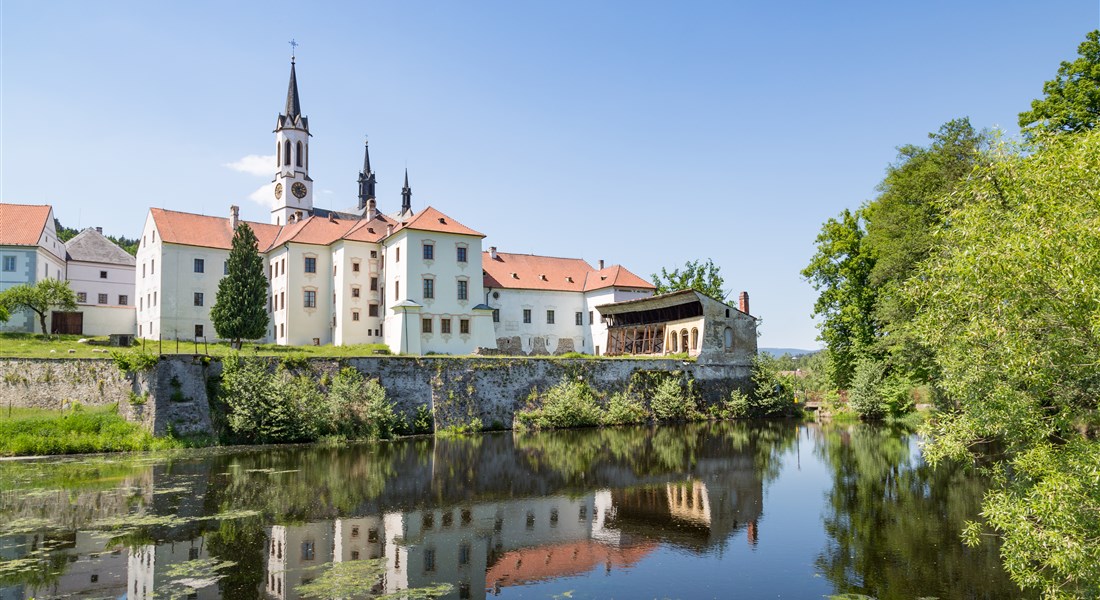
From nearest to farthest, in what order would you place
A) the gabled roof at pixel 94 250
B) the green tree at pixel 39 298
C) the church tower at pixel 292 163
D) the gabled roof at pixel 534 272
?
the green tree at pixel 39 298, the gabled roof at pixel 534 272, the gabled roof at pixel 94 250, the church tower at pixel 292 163

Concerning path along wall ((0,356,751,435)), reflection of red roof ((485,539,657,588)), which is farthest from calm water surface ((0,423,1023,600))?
path along wall ((0,356,751,435))

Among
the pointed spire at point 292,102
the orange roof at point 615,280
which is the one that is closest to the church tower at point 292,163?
the pointed spire at point 292,102

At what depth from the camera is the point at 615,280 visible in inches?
2050

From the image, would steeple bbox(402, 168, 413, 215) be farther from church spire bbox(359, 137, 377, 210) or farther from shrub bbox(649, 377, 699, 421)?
shrub bbox(649, 377, 699, 421)

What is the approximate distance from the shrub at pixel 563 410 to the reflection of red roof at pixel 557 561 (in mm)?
21414

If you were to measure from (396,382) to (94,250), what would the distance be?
34.9m

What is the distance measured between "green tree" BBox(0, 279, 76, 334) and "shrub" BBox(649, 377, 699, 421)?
108 feet

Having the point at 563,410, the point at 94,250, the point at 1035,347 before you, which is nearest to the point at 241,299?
the point at 563,410

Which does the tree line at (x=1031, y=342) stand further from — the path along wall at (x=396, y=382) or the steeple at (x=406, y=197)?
the steeple at (x=406, y=197)

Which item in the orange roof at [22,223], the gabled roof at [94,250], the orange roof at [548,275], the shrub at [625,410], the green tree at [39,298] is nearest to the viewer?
the shrub at [625,410]

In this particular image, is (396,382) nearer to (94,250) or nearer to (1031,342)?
(1031,342)

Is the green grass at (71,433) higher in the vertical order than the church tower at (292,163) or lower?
lower

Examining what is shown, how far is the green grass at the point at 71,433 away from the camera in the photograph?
25.0 metres

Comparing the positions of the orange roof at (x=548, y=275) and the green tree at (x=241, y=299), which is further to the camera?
the orange roof at (x=548, y=275)
